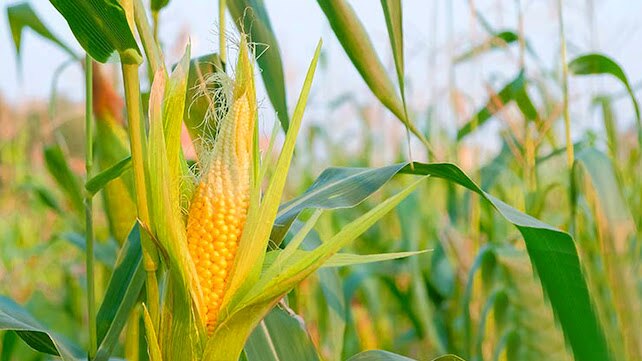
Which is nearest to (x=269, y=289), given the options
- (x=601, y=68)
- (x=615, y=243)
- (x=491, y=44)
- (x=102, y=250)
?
(x=615, y=243)

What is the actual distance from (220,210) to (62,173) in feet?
3.31

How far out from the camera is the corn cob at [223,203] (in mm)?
695

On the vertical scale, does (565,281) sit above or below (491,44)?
below

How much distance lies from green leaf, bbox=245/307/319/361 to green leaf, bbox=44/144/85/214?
2.74 feet

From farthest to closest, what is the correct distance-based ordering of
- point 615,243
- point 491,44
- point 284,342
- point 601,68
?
point 491,44 → point 601,68 → point 615,243 → point 284,342

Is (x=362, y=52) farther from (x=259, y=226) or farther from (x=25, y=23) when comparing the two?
(x=25, y=23)

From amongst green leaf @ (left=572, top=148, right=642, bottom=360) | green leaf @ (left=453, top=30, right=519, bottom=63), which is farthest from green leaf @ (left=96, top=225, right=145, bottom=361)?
green leaf @ (left=453, top=30, right=519, bottom=63)

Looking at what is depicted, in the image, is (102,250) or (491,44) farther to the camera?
(491,44)

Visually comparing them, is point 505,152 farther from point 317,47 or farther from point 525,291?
point 317,47

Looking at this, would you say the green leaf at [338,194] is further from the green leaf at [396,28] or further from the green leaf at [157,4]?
the green leaf at [157,4]

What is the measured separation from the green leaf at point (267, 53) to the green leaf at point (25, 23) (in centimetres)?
35

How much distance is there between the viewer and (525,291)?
1389 mm

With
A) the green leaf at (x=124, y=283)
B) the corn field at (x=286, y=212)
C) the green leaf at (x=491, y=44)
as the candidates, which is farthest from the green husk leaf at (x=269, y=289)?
the green leaf at (x=491, y=44)

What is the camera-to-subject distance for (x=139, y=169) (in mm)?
721
